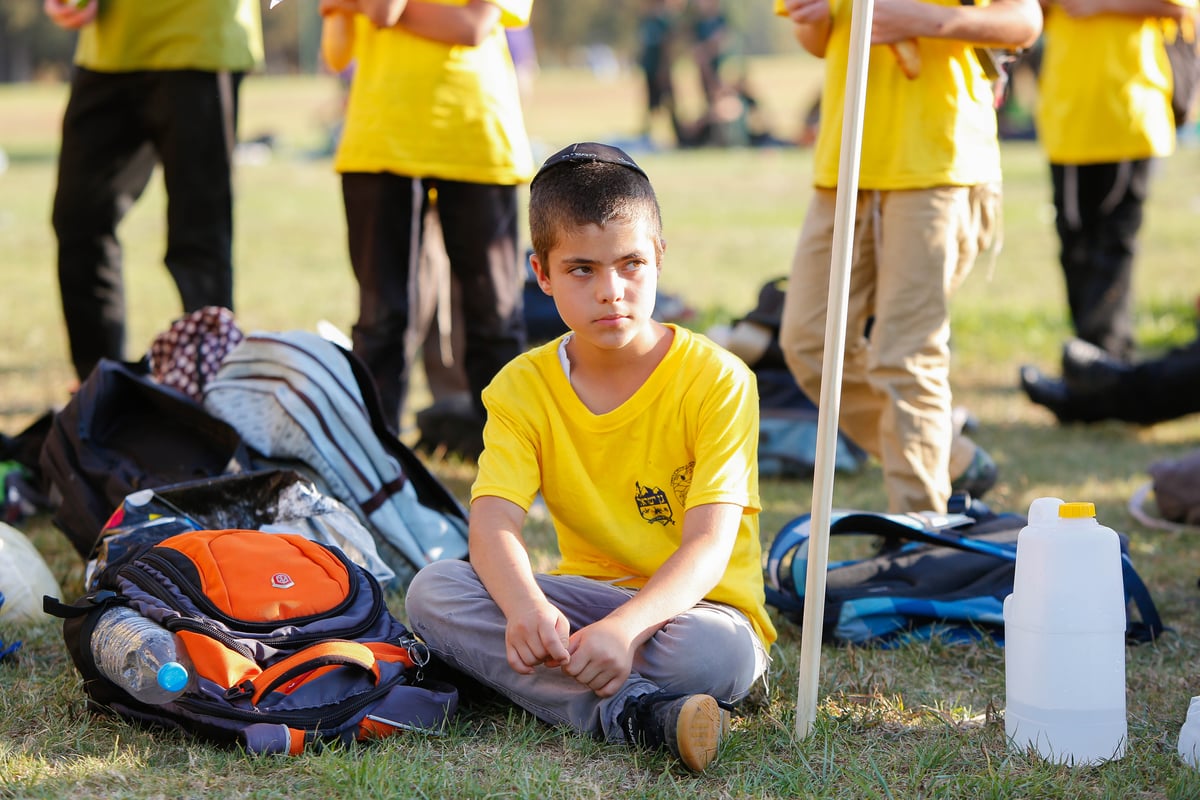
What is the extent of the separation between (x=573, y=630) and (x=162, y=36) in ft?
8.60

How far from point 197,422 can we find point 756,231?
7.81 meters

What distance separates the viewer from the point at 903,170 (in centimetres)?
327

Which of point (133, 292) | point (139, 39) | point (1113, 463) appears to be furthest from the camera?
point (133, 292)

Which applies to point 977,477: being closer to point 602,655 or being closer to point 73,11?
point 602,655

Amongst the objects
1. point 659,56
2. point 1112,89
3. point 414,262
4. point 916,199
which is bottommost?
point 414,262

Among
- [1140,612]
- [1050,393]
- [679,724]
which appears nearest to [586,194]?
[679,724]

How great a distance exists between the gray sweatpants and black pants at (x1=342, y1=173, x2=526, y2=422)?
1.40 metres

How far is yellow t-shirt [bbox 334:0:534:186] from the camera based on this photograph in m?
3.77

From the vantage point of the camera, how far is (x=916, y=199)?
10.8 feet

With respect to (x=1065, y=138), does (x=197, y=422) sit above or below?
below

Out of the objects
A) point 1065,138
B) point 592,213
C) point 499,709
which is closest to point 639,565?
point 499,709

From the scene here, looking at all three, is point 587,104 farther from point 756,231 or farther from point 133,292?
point 133,292

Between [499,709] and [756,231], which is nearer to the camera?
[499,709]

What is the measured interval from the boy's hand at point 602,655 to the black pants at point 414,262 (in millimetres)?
1699
